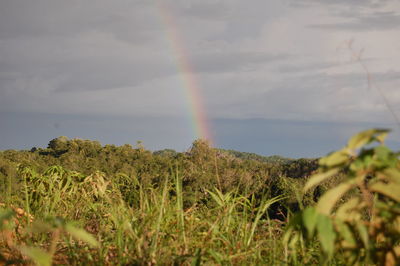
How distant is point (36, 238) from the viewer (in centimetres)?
334

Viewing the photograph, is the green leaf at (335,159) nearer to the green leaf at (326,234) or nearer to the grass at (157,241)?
the green leaf at (326,234)

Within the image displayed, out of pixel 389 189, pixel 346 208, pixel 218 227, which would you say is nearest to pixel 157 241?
pixel 218 227

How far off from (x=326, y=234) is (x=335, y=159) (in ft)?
0.87

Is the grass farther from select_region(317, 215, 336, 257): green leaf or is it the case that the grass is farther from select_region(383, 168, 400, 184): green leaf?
select_region(383, 168, 400, 184): green leaf

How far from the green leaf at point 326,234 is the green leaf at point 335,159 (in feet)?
0.62

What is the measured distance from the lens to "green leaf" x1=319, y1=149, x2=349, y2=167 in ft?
5.35

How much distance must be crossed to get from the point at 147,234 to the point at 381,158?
1473 mm

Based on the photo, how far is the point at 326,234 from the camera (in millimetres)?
1514

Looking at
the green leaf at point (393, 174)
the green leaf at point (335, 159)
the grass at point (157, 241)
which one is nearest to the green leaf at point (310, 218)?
the green leaf at point (335, 159)

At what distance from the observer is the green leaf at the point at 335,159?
1.63 m

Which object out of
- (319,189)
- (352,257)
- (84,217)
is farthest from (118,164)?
(352,257)

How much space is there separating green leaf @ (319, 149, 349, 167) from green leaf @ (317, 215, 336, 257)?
0.19 metres

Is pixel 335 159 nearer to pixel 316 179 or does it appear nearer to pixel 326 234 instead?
pixel 316 179

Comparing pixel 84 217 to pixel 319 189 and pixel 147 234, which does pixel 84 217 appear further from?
pixel 319 189
